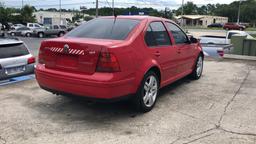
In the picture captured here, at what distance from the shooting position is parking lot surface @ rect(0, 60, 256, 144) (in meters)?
4.35

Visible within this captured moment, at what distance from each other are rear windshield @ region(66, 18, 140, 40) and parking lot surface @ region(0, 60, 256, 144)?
124 centimetres

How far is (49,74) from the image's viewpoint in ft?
16.9

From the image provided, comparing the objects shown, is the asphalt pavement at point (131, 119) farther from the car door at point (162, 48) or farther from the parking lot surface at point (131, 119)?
the car door at point (162, 48)

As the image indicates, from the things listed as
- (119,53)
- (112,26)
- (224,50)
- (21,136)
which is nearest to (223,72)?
(224,50)

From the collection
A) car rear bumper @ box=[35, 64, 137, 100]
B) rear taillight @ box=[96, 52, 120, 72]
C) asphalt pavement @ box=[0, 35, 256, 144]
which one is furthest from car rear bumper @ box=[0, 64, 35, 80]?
rear taillight @ box=[96, 52, 120, 72]

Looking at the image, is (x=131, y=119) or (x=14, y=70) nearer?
(x=131, y=119)

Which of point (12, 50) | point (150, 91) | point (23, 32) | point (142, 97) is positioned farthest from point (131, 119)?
point (23, 32)

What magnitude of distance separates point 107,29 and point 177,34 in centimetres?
188

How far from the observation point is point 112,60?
15.3ft

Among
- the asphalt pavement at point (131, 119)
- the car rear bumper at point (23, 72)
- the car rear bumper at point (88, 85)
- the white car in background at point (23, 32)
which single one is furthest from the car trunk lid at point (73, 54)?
the white car in background at point (23, 32)

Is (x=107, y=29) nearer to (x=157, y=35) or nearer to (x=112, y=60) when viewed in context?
(x=157, y=35)

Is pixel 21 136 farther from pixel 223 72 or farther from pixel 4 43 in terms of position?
pixel 223 72

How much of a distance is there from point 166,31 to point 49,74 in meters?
2.43

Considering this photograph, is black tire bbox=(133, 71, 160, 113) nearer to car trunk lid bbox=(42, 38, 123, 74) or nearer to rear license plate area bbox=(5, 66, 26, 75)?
car trunk lid bbox=(42, 38, 123, 74)
